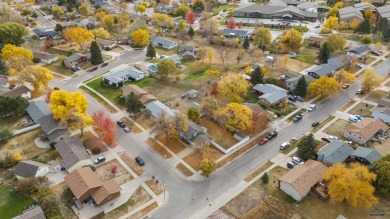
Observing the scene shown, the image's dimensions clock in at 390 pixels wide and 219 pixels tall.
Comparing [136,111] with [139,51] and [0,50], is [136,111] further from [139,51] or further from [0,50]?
[0,50]

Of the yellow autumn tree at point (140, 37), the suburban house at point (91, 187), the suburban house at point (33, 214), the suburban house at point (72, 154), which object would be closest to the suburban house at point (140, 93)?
the suburban house at point (72, 154)

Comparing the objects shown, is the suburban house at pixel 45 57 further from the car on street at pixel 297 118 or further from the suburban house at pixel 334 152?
the suburban house at pixel 334 152

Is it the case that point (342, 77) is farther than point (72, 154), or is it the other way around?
point (342, 77)

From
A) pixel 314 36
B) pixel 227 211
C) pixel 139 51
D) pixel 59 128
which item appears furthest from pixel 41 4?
pixel 227 211

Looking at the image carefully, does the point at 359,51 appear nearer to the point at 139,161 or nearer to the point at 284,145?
the point at 284,145

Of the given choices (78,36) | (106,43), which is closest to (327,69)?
(106,43)

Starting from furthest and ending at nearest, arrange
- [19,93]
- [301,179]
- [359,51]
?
1. [359,51]
2. [19,93]
3. [301,179]
